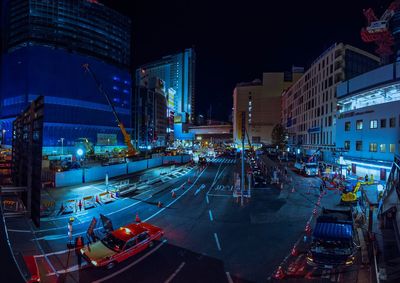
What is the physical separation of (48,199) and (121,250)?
15343 millimetres

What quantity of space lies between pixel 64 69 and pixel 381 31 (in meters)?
94.4

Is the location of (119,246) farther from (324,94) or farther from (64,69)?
(64,69)

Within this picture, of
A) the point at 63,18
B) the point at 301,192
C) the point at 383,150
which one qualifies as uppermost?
the point at 63,18

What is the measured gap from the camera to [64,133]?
84938 mm

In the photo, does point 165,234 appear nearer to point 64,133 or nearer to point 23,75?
point 64,133

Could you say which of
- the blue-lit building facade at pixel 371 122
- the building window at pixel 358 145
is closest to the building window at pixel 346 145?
the blue-lit building facade at pixel 371 122

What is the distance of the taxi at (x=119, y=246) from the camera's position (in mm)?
11789

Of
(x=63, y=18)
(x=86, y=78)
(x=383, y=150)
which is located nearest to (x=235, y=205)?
(x=383, y=150)

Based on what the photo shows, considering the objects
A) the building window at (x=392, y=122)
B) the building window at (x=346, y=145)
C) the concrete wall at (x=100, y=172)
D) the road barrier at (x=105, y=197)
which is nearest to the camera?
the road barrier at (x=105, y=197)

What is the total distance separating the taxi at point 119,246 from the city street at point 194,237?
367 millimetres

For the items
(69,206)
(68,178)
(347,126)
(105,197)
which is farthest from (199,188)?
(347,126)

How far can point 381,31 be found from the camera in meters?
57.4

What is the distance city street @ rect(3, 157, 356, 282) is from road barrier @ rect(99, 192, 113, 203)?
102 cm

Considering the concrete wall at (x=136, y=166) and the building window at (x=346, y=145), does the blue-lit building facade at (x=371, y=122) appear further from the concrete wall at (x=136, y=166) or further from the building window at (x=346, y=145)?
the concrete wall at (x=136, y=166)
